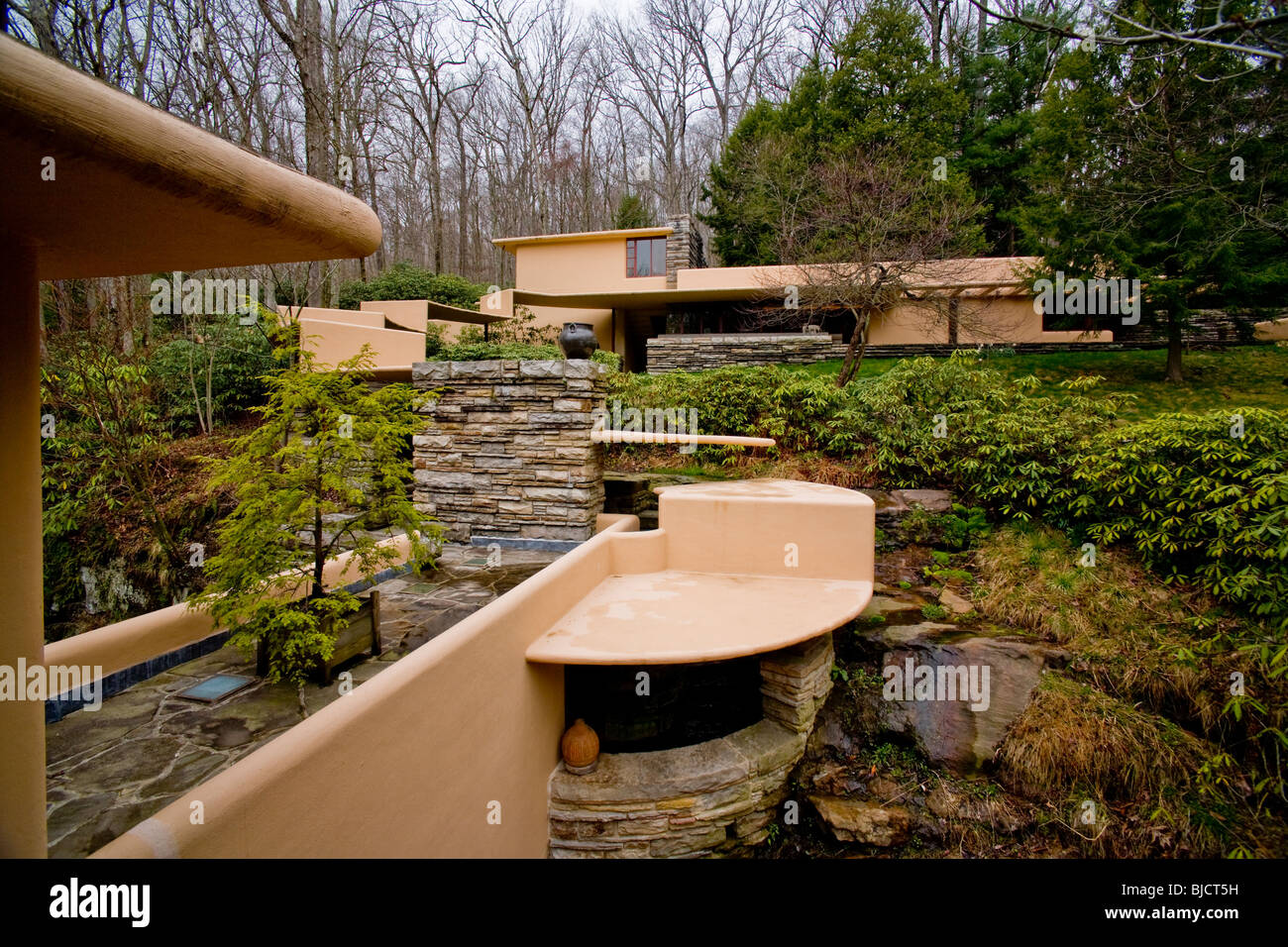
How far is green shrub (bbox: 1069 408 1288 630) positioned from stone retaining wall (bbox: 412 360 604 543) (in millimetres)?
5709

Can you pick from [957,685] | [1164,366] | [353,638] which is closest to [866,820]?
[957,685]

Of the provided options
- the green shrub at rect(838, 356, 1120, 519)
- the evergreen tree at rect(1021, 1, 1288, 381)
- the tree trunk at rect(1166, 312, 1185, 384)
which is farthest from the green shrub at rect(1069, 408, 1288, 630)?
the tree trunk at rect(1166, 312, 1185, 384)

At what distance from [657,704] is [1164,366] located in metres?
13.1

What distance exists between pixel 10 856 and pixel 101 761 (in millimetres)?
1570

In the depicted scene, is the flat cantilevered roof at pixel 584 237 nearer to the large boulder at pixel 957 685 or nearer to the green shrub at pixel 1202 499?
the green shrub at pixel 1202 499

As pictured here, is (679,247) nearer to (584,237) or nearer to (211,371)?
(584,237)

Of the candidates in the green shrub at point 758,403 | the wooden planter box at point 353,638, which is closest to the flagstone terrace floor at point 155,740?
the wooden planter box at point 353,638

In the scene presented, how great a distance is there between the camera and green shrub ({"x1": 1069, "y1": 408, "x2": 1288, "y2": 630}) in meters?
5.22

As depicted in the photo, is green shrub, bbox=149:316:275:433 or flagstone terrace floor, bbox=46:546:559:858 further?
green shrub, bbox=149:316:275:433

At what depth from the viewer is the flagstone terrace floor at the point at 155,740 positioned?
7.97 ft

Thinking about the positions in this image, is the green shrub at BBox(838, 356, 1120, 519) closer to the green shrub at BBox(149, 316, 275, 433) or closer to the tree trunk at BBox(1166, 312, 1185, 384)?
the tree trunk at BBox(1166, 312, 1185, 384)

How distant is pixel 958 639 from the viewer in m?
5.48
